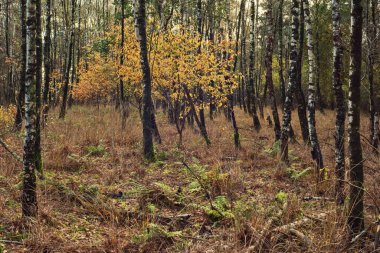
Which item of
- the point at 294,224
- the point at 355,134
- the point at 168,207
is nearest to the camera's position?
the point at 355,134

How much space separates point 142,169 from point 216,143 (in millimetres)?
5127

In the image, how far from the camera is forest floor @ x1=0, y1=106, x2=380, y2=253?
455 centimetres

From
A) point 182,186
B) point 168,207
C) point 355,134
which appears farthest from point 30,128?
point 355,134

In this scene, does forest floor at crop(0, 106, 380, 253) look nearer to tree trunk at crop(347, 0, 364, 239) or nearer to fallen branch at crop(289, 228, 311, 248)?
fallen branch at crop(289, 228, 311, 248)

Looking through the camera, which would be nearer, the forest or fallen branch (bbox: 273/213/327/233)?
the forest

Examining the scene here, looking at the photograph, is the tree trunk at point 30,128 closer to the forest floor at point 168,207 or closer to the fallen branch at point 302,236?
the forest floor at point 168,207

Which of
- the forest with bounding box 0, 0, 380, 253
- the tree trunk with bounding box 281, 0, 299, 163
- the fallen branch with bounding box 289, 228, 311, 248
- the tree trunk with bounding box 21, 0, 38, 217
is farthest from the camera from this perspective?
the tree trunk with bounding box 281, 0, 299, 163

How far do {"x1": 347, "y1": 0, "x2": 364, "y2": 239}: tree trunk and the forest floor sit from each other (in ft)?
0.60

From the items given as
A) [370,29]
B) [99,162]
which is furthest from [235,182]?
[370,29]

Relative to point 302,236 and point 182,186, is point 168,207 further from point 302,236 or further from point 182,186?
point 302,236

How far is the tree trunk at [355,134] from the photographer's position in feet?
14.6

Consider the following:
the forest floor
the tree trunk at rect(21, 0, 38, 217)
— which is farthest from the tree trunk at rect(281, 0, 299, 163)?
the tree trunk at rect(21, 0, 38, 217)

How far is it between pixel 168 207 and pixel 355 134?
362 centimetres

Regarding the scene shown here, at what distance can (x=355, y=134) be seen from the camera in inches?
177
